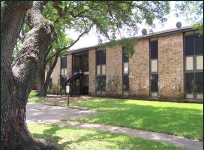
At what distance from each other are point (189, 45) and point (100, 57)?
1035cm

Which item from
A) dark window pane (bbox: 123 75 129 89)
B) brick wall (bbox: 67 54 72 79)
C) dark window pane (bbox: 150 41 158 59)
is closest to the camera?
dark window pane (bbox: 150 41 158 59)

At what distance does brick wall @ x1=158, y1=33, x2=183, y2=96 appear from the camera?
18688 mm

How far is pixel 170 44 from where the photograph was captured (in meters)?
19.3

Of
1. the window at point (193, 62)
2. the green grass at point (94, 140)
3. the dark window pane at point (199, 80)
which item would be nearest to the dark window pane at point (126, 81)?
the window at point (193, 62)

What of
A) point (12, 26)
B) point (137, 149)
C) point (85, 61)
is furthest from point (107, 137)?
point (85, 61)

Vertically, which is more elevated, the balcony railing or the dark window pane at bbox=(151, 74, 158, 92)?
the balcony railing

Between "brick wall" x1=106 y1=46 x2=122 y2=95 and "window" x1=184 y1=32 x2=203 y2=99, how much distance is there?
688 cm

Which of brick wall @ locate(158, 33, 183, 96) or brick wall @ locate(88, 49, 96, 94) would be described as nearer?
brick wall @ locate(158, 33, 183, 96)

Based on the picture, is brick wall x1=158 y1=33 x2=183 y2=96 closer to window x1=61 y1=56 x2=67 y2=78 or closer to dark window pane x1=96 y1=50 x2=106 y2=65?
dark window pane x1=96 y1=50 x2=106 y2=65

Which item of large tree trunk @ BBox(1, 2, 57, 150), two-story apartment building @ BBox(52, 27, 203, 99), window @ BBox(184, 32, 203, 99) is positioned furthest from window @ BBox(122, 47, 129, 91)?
large tree trunk @ BBox(1, 2, 57, 150)

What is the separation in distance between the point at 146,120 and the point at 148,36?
12314 mm

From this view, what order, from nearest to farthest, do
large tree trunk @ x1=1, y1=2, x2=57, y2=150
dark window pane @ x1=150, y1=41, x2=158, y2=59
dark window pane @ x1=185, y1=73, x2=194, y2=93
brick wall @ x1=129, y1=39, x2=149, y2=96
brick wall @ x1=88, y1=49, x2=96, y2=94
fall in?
large tree trunk @ x1=1, y1=2, x2=57, y2=150 < dark window pane @ x1=185, y1=73, x2=194, y2=93 < dark window pane @ x1=150, y1=41, x2=158, y2=59 < brick wall @ x1=129, y1=39, x2=149, y2=96 < brick wall @ x1=88, y1=49, x2=96, y2=94

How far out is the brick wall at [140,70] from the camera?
68.8 feet

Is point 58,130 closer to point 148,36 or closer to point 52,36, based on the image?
point 52,36
